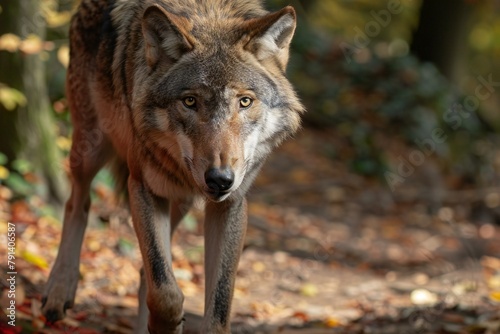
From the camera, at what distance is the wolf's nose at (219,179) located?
3506 mm

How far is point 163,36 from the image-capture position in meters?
3.97

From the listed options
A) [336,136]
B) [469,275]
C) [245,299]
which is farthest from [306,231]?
[336,136]

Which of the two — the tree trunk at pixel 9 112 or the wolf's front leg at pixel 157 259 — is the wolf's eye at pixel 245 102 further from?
the tree trunk at pixel 9 112

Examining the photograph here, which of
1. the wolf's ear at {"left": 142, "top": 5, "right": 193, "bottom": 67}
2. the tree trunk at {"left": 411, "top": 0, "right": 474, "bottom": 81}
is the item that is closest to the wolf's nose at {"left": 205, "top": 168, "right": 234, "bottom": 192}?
the wolf's ear at {"left": 142, "top": 5, "right": 193, "bottom": 67}

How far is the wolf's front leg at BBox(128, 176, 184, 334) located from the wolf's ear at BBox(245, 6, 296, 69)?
3.47 ft

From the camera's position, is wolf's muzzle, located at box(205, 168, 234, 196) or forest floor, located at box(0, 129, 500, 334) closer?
wolf's muzzle, located at box(205, 168, 234, 196)

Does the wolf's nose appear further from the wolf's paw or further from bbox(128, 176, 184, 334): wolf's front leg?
the wolf's paw

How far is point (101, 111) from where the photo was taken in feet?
16.5

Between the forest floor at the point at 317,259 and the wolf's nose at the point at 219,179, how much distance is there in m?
1.41

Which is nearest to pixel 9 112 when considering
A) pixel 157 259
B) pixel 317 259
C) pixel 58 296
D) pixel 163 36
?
pixel 58 296

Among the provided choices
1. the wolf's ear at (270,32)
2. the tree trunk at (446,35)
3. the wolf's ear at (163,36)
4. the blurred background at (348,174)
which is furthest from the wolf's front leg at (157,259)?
the tree trunk at (446,35)

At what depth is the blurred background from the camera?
21.1 feet

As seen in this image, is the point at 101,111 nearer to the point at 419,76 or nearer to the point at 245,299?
the point at 245,299

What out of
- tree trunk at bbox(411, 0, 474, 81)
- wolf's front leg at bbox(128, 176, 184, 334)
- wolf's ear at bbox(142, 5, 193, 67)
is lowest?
wolf's front leg at bbox(128, 176, 184, 334)
